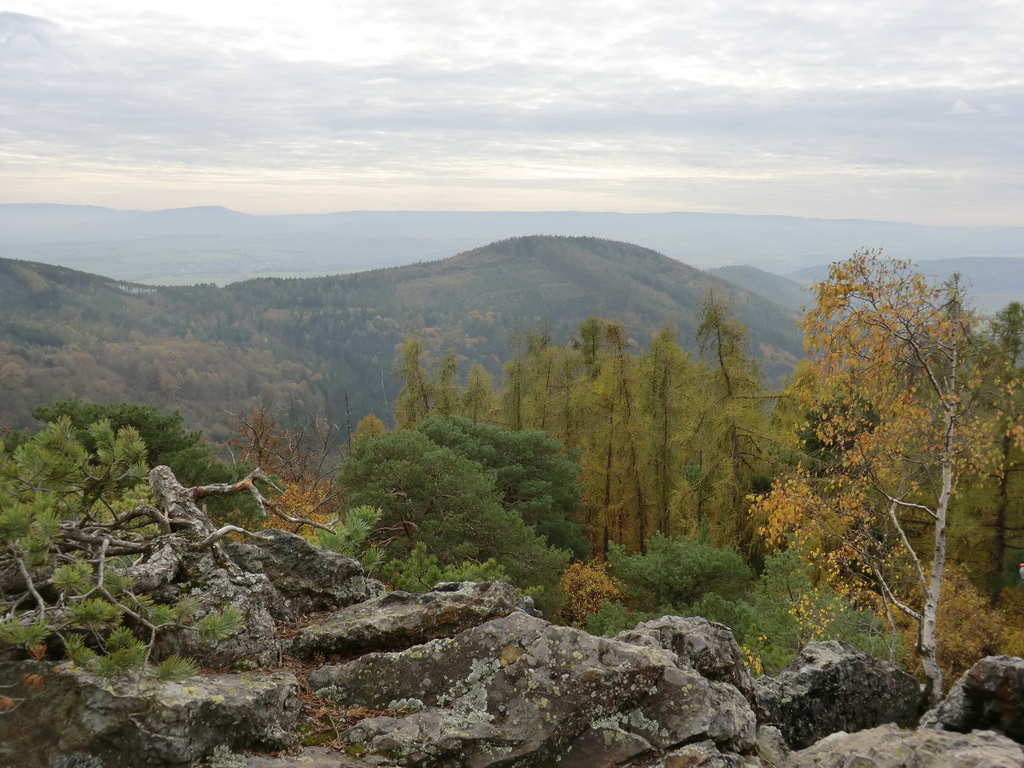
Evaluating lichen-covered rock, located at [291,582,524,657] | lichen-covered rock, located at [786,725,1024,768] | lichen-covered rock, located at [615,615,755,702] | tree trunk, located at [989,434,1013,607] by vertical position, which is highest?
lichen-covered rock, located at [291,582,524,657]

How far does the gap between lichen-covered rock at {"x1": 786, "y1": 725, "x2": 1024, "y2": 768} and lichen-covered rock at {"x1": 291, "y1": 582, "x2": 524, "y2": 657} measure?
10.3 ft

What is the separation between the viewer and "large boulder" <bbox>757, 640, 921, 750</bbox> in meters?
7.56

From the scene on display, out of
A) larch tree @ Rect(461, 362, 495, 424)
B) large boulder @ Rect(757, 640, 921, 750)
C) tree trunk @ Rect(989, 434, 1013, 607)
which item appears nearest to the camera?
large boulder @ Rect(757, 640, 921, 750)

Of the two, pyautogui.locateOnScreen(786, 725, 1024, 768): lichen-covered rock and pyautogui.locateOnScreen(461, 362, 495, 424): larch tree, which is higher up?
pyautogui.locateOnScreen(786, 725, 1024, 768): lichen-covered rock

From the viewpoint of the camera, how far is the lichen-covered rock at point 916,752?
520 cm

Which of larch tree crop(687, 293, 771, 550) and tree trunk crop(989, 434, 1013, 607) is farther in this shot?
larch tree crop(687, 293, 771, 550)

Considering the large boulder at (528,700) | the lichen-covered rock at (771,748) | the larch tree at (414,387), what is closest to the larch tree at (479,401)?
the larch tree at (414,387)

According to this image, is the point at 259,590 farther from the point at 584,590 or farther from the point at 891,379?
the point at 584,590

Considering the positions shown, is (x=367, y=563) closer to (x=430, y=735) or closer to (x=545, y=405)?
(x=430, y=735)

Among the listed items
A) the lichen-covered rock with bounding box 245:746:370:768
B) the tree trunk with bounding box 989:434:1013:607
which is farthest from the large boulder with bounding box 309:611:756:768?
the tree trunk with bounding box 989:434:1013:607

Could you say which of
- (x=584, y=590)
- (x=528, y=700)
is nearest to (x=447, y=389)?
(x=584, y=590)

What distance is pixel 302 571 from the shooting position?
7215 mm

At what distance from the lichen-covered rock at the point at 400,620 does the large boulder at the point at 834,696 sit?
3428 mm

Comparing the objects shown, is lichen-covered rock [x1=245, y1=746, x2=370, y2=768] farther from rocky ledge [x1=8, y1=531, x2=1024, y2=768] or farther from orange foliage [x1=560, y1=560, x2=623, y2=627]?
orange foliage [x1=560, y1=560, x2=623, y2=627]
